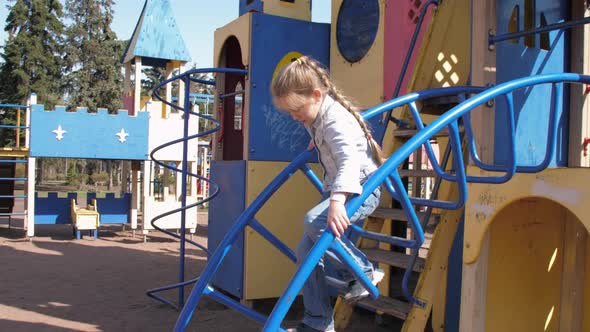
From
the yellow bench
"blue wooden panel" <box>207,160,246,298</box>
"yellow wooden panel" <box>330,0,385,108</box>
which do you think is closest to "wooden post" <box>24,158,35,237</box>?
the yellow bench

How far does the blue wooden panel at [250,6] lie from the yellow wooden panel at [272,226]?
1541 millimetres

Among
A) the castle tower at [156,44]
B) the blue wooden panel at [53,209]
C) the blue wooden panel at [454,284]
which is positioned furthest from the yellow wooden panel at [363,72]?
the blue wooden panel at [53,209]

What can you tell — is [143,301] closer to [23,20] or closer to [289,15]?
[289,15]

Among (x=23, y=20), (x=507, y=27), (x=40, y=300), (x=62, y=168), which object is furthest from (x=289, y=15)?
(x=62, y=168)

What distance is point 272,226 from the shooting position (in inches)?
210

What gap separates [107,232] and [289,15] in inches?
304

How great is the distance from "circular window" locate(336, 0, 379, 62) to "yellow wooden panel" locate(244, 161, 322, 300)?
1284mm

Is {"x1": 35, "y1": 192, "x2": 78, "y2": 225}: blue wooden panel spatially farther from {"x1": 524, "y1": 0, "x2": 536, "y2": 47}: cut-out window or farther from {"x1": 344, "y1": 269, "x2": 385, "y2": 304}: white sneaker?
{"x1": 344, "y1": 269, "x2": 385, "y2": 304}: white sneaker

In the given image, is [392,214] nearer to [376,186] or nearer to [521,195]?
[521,195]

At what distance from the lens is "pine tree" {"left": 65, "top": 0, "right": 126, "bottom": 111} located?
3309 cm

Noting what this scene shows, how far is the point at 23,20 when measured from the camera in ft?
102

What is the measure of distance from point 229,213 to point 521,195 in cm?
313

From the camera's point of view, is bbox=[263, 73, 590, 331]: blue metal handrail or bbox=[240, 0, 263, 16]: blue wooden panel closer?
bbox=[263, 73, 590, 331]: blue metal handrail

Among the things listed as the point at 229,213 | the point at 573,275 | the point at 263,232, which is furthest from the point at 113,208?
the point at 573,275
